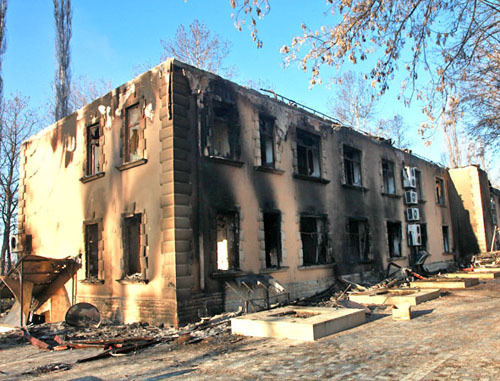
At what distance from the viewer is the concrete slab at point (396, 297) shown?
12039mm

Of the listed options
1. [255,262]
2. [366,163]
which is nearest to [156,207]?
[255,262]

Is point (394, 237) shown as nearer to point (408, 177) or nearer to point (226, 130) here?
point (408, 177)

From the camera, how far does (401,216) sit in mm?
20844

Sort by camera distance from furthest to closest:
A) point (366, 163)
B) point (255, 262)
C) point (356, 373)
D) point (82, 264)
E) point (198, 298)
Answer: point (366, 163) < point (82, 264) < point (255, 262) < point (198, 298) < point (356, 373)

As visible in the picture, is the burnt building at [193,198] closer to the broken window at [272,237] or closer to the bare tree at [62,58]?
the broken window at [272,237]

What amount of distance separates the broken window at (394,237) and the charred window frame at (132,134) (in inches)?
501

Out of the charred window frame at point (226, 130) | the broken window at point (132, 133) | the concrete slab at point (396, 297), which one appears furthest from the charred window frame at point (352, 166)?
the broken window at point (132, 133)

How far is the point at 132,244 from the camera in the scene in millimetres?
12102

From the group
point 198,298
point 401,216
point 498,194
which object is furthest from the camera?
point 498,194

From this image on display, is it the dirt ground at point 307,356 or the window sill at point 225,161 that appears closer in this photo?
the dirt ground at point 307,356

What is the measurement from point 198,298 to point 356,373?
5463 millimetres

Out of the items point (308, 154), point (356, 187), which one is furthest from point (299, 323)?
point (356, 187)

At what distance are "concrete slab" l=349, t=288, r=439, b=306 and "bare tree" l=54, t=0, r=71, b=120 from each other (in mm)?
22735

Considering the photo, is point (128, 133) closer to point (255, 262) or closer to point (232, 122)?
point (232, 122)
